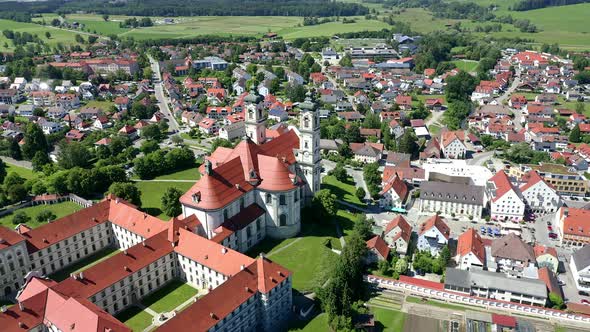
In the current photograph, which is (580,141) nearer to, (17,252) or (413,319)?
(413,319)

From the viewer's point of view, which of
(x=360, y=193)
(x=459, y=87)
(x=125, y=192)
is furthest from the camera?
(x=459, y=87)

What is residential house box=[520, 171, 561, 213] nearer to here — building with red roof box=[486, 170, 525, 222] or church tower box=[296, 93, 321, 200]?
building with red roof box=[486, 170, 525, 222]

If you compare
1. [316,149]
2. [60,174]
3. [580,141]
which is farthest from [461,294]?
[580,141]

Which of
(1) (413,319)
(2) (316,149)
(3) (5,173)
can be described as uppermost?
(2) (316,149)

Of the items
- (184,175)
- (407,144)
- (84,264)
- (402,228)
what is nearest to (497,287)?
(402,228)

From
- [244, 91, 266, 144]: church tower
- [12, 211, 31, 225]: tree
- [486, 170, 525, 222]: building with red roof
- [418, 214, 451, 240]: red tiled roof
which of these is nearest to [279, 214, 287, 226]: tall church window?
[244, 91, 266, 144]: church tower

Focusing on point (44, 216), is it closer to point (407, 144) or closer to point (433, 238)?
point (433, 238)
